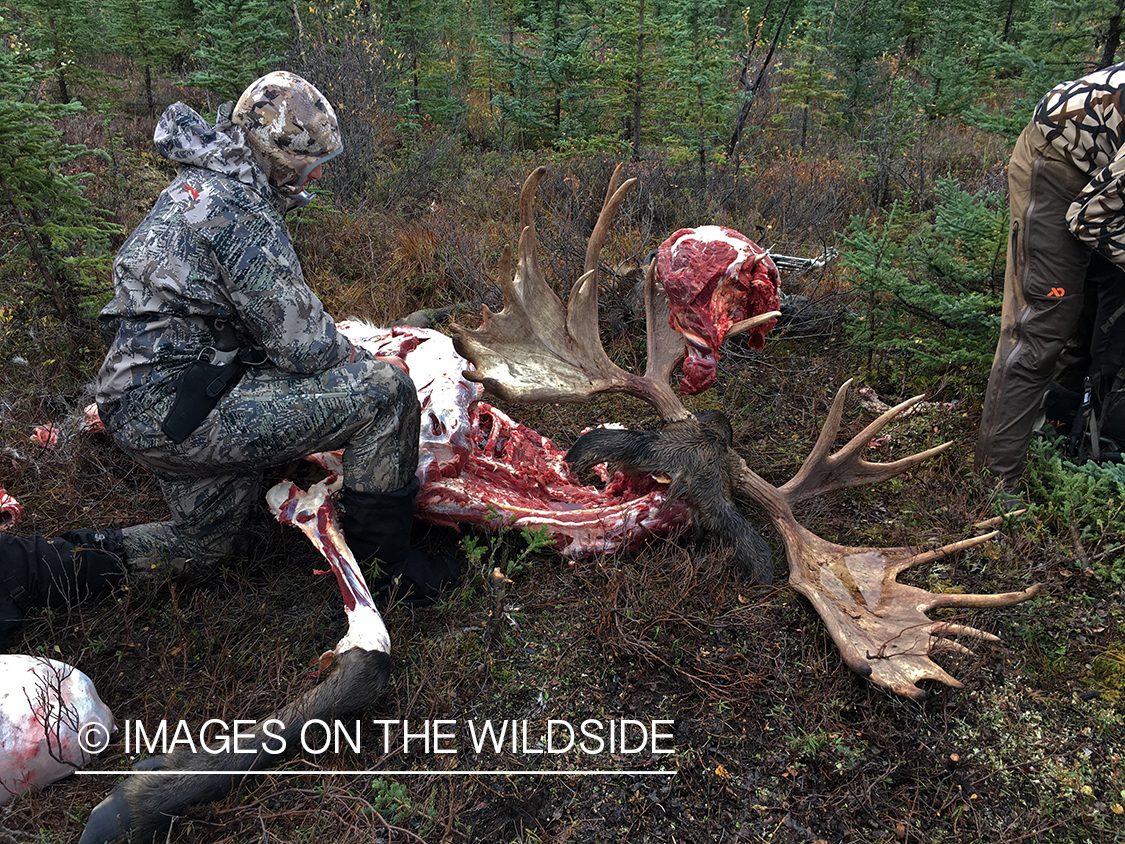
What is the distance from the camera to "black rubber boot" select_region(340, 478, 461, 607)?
2.80m

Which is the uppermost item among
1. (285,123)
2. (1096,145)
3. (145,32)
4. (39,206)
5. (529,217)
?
(145,32)

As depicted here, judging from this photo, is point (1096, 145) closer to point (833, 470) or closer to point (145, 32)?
point (833, 470)

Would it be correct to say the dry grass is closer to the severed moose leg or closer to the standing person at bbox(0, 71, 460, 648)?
the severed moose leg

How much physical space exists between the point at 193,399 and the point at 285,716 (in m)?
1.21

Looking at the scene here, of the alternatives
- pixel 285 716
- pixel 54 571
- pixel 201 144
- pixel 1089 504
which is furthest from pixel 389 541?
pixel 1089 504

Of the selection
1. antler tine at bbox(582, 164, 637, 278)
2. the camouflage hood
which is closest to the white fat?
antler tine at bbox(582, 164, 637, 278)

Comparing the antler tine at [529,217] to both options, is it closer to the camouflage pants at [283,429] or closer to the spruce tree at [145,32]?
the camouflage pants at [283,429]

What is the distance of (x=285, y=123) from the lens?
2.72 meters

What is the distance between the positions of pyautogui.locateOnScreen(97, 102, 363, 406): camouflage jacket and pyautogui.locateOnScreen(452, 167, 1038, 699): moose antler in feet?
2.62

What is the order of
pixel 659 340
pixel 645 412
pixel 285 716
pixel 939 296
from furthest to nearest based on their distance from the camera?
1. pixel 645 412
2. pixel 939 296
3. pixel 659 340
4. pixel 285 716

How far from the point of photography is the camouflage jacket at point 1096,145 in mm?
2846

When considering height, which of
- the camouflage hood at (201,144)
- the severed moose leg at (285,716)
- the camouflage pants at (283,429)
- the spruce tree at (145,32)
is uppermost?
the spruce tree at (145,32)

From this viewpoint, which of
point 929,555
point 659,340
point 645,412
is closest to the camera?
point 929,555

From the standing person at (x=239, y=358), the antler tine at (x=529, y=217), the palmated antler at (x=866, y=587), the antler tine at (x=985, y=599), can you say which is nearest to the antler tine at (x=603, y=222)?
the antler tine at (x=529, y=217)
